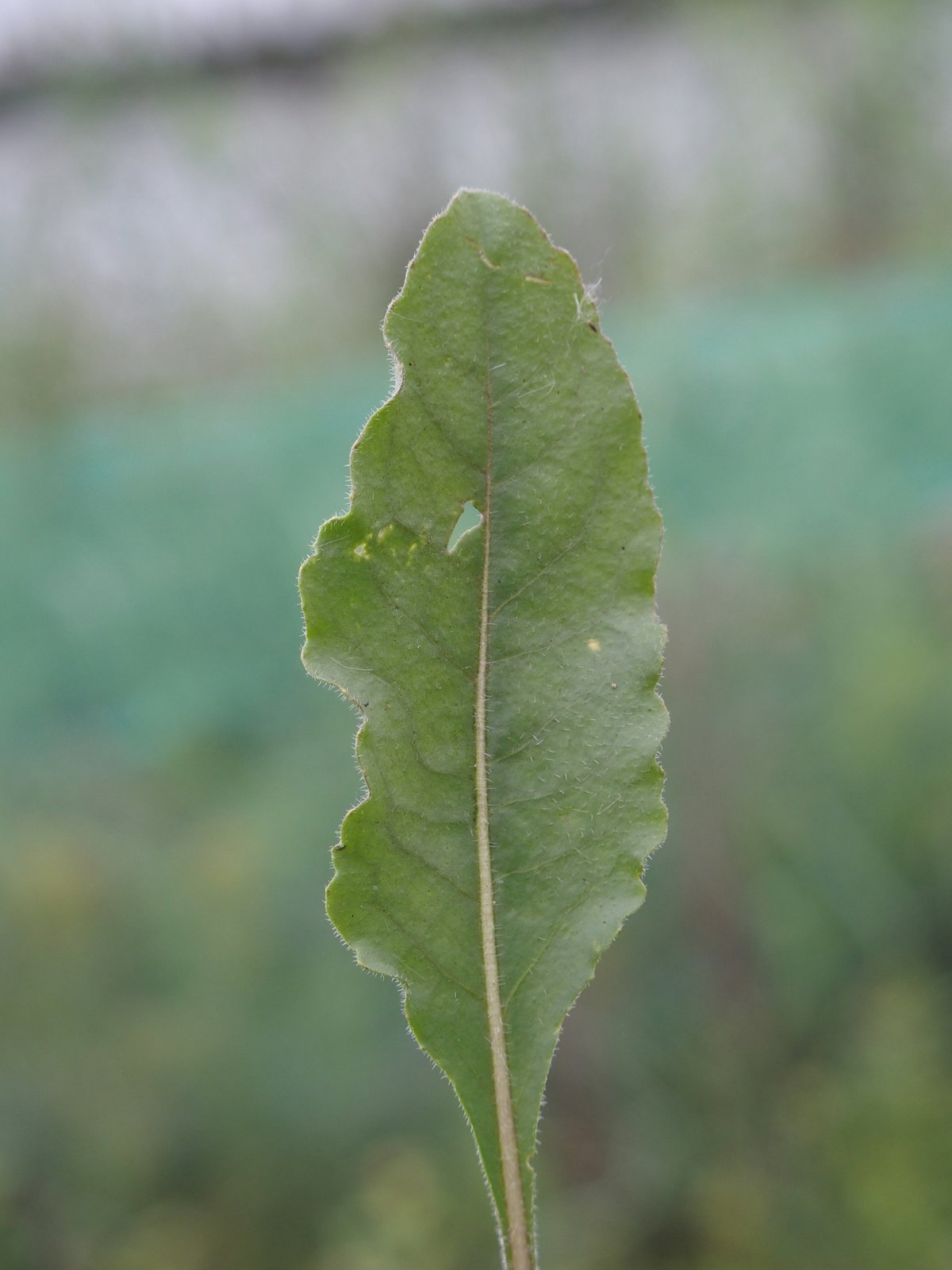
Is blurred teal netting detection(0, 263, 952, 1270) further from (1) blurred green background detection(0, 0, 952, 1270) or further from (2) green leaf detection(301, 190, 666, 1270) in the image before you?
(2) green leaf detection(301, 190, 666, 1270)

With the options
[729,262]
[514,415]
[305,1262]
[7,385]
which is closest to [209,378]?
[7,385]

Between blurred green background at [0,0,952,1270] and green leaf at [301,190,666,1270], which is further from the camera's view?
blurred green background at [0,0,952,1270]

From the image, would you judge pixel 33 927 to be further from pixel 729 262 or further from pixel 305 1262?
pixel 729 262

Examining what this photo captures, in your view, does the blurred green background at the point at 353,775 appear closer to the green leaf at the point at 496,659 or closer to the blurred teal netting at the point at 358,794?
the blurred teal netting at the point at 358,794

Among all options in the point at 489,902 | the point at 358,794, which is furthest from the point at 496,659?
the point at 358,794

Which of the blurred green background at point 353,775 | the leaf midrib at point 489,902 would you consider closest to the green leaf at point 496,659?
the leaf midrib at point 489,902

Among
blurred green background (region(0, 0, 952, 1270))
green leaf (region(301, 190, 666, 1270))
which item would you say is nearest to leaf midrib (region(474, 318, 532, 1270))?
green leaf (region(301, 190, 666, 1270))

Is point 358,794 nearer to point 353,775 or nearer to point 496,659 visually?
point 353,775
